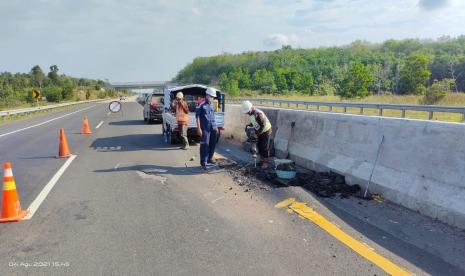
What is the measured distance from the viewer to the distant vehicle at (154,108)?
799 inches

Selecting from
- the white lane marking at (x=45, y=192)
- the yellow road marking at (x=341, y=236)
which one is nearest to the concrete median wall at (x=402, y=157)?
the yellow road marking at (x=341, y=236)

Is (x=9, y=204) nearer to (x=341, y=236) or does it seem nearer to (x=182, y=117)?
(x=341, y=236)

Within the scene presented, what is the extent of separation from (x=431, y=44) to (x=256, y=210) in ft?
352

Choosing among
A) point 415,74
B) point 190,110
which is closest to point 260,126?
point 190,110

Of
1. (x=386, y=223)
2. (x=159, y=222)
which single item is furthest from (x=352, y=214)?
(x=159, y=222)

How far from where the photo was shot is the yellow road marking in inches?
143

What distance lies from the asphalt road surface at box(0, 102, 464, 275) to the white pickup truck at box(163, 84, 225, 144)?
4.44 meters

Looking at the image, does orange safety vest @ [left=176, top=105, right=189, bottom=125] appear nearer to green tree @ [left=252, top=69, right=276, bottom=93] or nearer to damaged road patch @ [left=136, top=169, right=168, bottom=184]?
damaged road patch @ [left=136, top=169, right=168, bottom=184]

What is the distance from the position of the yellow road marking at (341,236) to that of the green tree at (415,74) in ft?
171

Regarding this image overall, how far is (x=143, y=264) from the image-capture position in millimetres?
3791

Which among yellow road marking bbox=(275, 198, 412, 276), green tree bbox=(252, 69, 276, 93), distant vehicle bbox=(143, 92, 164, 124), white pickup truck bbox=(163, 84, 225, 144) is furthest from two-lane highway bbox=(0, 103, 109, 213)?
green tree bbox=(252, 69, 276, 93)

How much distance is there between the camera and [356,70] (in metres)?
43.7

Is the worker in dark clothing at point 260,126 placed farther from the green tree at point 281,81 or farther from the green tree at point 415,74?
the green tree at point 281,81

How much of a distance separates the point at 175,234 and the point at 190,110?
913 centimetres
